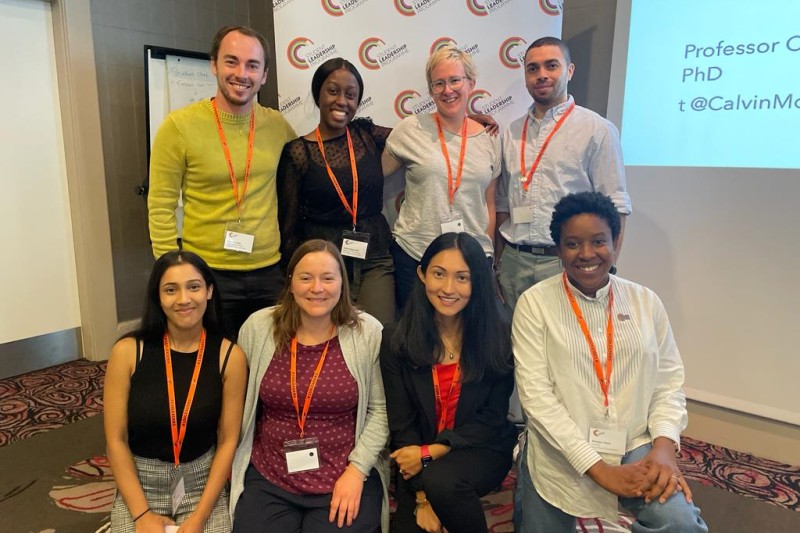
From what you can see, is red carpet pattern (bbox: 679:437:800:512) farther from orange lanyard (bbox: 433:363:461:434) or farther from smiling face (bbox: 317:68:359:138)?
smiling face (bbox: 317:68:359:138)

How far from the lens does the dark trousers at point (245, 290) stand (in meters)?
2.43

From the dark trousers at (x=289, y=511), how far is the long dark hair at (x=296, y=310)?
1.58ft

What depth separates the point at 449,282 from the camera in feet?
6.40

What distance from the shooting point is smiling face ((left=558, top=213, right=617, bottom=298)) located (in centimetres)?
185

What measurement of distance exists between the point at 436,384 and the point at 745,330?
1809mm

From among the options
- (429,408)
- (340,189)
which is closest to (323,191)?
(340,189)

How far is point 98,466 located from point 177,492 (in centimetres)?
115

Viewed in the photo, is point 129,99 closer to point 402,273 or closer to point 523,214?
point 402,273

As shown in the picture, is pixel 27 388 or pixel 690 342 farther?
pixel 27 388

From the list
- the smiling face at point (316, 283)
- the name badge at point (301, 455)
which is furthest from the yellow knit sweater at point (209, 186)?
the name badge at point (301, 455)

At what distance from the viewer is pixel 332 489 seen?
6.17 ft

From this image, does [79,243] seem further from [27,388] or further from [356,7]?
[356,7]

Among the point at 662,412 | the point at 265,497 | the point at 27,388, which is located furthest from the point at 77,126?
the point at 662,412

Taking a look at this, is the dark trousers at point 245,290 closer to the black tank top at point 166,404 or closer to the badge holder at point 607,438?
the black tank top at point 166,404
